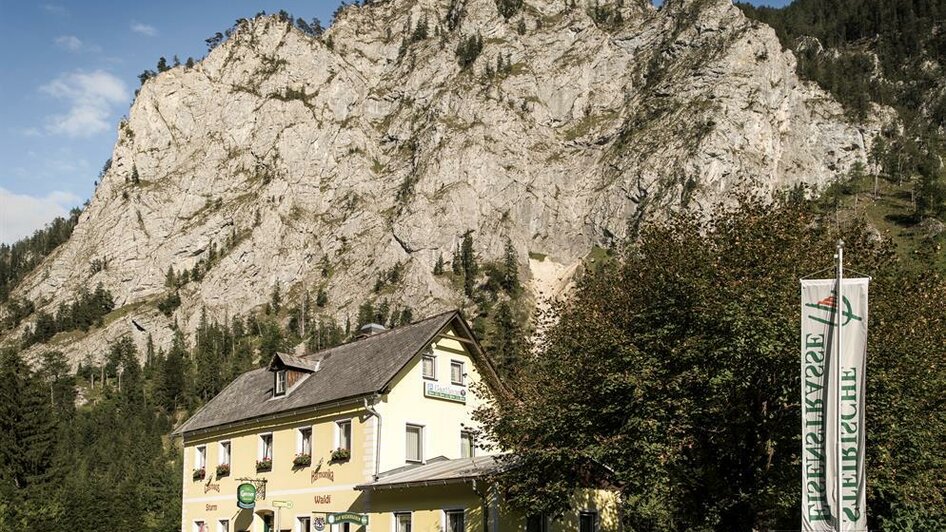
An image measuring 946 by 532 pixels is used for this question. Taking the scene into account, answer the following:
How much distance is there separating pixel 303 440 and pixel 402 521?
676 cm

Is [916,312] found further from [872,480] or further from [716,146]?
[716,146]

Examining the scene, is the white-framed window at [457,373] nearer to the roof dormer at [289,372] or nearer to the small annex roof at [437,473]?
the small annex roof at [437,473]

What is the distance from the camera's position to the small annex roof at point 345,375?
3606 cm

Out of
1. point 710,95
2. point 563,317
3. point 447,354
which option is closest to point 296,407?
point 447,354

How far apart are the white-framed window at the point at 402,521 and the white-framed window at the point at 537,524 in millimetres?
4415

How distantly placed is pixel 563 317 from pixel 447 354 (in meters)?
9.46

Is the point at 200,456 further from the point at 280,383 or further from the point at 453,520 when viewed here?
the point at 453,520

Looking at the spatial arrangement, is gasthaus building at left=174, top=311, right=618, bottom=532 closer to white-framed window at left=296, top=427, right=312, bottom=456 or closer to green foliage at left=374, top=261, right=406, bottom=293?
white-framed window at left=296, top=427, right=312, bottom=456

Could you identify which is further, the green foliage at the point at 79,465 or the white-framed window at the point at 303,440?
the green foliage at the point at 79,465

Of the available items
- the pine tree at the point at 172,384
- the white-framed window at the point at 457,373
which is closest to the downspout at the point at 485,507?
the white-framed window at the point at 457,373

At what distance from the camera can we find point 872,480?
23.3 meters

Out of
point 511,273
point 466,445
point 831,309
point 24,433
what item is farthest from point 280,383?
point 511,273

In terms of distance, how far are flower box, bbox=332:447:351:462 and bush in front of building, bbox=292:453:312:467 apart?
1662 mm

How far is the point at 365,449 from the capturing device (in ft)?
113
